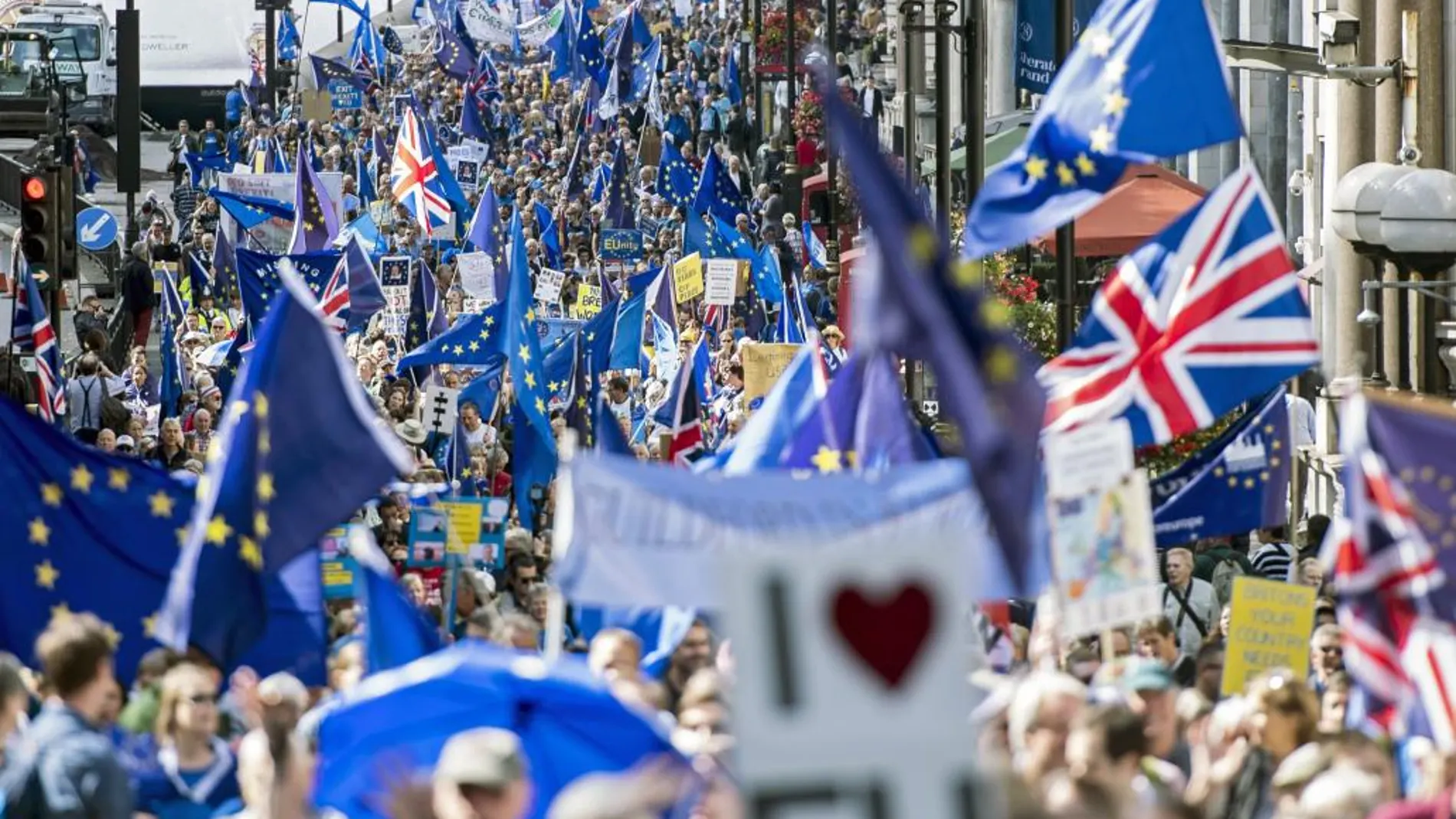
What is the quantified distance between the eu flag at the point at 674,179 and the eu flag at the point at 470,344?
60.4 ft

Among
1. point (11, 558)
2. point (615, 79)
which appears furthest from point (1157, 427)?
point (615, 79)

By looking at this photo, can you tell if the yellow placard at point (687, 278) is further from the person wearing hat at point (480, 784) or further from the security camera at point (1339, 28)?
the person wearing hat at point (480, 784)

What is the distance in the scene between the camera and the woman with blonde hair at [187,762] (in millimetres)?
9227

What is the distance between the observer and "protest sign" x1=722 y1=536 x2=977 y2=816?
16.1 ft

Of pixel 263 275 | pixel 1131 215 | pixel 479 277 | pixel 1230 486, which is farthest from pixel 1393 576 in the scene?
pixel 479 277

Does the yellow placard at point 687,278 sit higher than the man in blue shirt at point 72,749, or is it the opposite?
the yellow placard at point 687,278

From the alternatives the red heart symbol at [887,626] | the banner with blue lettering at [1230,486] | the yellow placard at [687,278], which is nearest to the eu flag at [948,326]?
the red heart symbol at [887,626]

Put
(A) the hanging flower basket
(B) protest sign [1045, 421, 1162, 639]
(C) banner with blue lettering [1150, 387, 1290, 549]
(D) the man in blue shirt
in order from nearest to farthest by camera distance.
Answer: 1. (D) the man in blue shirt
2. (B) protest sign [1045, 421, 1162, 639]
3. (C) banner with blue lettering [1150, 387, 1290, 549]
4. (A) the hanging flower basket

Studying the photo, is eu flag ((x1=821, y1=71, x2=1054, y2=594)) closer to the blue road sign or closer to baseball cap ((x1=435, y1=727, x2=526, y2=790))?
baseball cap ((x1=435, y1=727, x2=526, y2=790))

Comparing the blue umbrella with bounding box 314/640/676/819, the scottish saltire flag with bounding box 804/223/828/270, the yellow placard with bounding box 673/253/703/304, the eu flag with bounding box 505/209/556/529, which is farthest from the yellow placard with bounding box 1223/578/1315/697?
the scottish saltire flag with bounding box 804/223/828/270

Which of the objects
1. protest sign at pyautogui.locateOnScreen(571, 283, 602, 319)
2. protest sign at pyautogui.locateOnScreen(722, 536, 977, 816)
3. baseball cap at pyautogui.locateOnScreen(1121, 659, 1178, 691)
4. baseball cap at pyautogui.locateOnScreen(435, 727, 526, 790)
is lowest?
baseball cap at pyautogui.locateOnScreen(1121, 659, 1178, 691)

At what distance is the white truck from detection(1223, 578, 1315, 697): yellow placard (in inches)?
2075

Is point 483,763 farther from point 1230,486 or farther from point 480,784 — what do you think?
point 1230,486

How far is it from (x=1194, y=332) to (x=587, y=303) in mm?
20280
